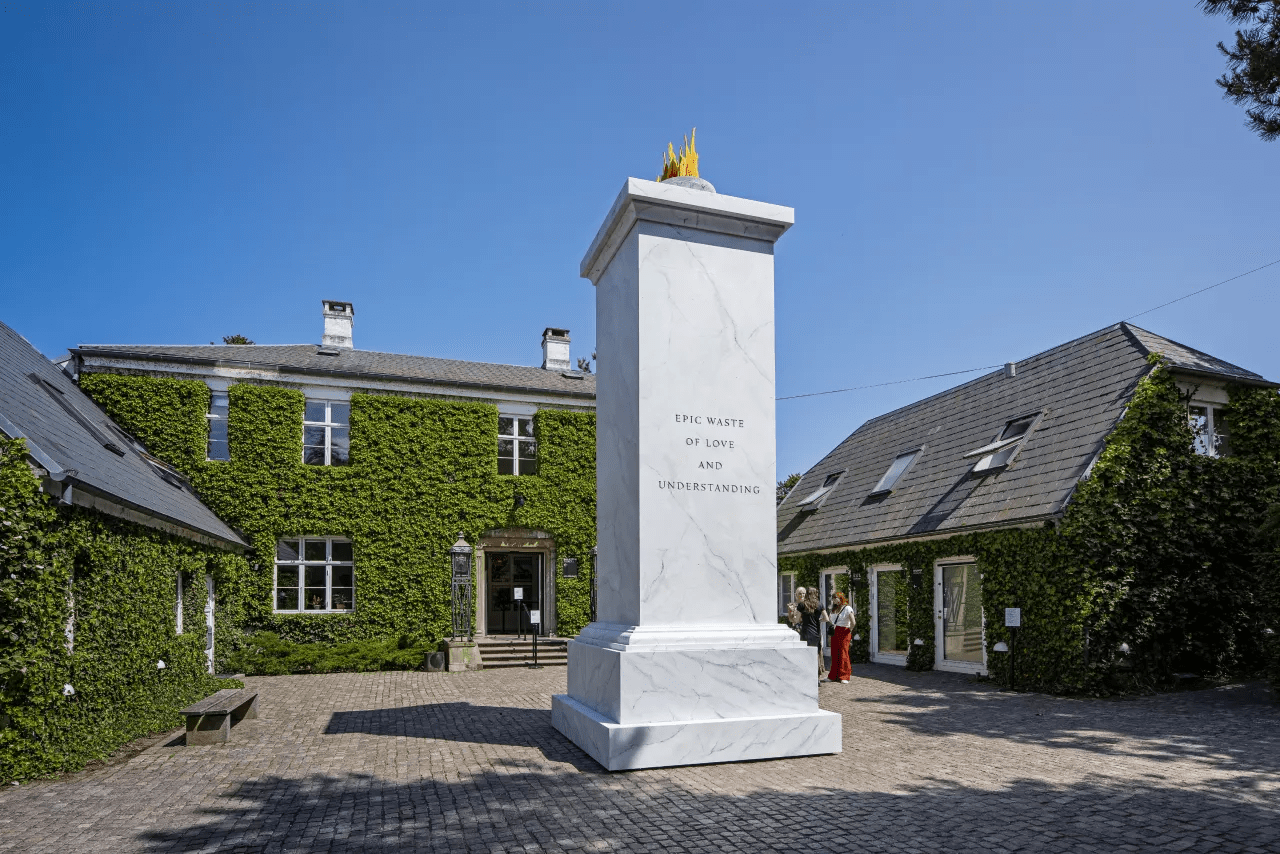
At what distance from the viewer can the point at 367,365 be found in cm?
2198

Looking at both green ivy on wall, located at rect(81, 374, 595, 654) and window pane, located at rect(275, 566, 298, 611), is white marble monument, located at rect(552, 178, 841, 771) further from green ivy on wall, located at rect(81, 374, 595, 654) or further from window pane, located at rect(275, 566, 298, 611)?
window pane, located at rect(275, 566, 298, 611)

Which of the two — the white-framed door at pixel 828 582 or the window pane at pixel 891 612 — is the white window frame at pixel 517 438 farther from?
the window pane at pixel 891 612

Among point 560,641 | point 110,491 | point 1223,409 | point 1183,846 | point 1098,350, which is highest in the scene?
point 1098,350

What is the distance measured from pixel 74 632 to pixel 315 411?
42.3 ft

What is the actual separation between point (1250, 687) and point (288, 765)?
1317 centimetres

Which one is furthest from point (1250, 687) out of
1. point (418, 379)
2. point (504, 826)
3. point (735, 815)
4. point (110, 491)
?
point (418, 379)

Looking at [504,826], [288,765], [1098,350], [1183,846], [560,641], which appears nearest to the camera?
[1183,846]

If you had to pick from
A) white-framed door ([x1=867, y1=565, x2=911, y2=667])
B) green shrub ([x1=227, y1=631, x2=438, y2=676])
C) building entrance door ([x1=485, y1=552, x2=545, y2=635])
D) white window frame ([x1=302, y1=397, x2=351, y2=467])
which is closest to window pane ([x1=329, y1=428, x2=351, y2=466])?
white window frame ([x1=302, y1=397, x2=351, y2=467])

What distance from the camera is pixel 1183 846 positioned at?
4.96 meters

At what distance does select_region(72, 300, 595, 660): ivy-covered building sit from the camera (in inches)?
748

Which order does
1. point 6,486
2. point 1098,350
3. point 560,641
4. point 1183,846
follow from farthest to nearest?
point 560,641 → point 1098,350 → point 6,486 → point 1183,846

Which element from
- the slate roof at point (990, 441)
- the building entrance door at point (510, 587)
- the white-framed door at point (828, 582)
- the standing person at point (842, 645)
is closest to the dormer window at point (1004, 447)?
the slate roof at point (990, 441)

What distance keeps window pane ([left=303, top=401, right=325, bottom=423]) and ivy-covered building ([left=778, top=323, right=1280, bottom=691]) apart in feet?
44.2

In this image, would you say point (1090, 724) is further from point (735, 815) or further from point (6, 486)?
point (6, 486)
